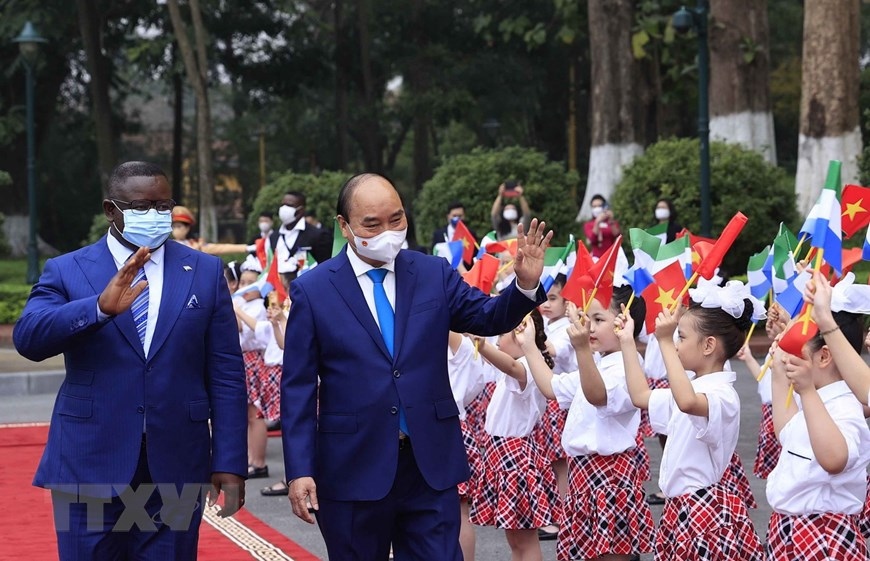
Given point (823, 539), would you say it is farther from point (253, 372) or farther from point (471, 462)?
point (253, 372)

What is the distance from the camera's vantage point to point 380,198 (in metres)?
A: 4.65

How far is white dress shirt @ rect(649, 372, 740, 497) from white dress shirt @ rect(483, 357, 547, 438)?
1.36 m

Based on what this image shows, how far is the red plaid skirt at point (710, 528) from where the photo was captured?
17.3ft

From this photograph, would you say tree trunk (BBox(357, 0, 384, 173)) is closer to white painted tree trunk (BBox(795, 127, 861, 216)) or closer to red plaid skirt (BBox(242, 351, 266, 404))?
white painted tree trunk (BBox(795, 127, 861, 216))

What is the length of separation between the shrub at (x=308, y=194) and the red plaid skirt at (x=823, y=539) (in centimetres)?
2007

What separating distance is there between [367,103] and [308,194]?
1573 centimetres

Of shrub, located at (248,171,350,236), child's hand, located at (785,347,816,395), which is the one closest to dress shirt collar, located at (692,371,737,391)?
child's hand, located at (785,347,816,395)

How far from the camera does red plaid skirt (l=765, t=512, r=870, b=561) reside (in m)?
4.77

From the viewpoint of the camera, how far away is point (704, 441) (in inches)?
211

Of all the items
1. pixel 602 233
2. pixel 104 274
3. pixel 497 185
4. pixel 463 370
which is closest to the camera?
pixel 104 274

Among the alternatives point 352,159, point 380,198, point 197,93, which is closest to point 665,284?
point 380,198

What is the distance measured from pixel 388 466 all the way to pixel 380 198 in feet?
2.79

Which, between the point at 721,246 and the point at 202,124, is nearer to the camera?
the point at 721,246

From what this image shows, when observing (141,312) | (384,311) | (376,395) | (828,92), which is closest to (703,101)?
(828,92)
